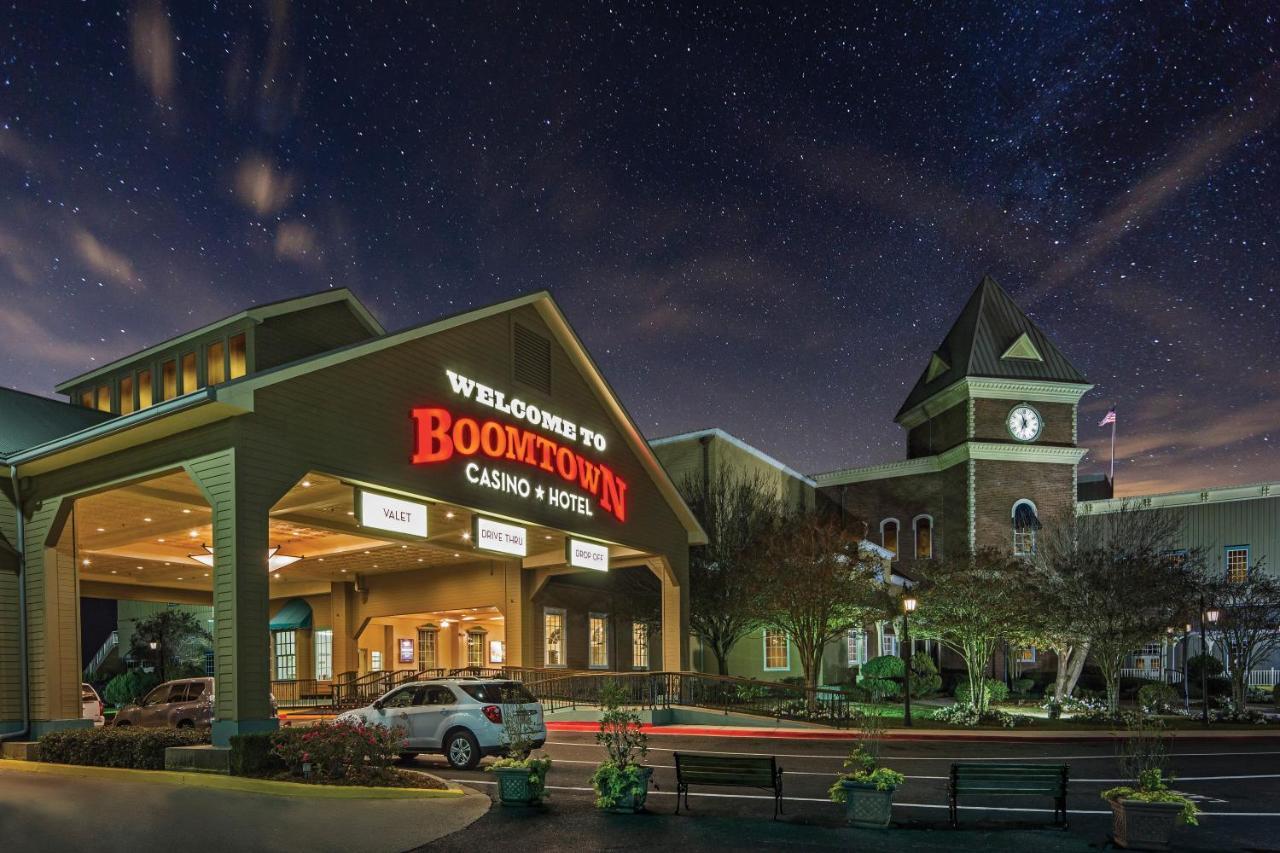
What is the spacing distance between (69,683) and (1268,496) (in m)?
52.5

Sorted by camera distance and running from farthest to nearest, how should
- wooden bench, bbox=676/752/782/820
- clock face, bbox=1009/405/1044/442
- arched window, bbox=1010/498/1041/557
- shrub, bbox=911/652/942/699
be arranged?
clock face, bbox=1009/405/1044/442 < arched window, bbox=1010/498/1041/557 < shrub, bbox=911/652/942/699 < wooden bench, bbox=676/752/782/820

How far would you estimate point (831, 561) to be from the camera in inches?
1307

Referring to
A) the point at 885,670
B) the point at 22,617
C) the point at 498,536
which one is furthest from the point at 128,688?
the point at 885,670

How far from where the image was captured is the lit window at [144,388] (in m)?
28.7

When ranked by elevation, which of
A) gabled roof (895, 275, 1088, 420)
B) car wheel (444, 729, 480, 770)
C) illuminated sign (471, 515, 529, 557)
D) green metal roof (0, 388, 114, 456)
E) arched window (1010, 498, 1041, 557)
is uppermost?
gabled roof (895, 275, 1088, 420)

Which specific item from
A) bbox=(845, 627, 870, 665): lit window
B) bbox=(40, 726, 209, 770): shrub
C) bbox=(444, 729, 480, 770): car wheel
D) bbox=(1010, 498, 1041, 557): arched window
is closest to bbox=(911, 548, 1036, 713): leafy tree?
bbox=(845, 627, 870, 665): lit window

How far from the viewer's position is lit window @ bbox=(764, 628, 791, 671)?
150 feet

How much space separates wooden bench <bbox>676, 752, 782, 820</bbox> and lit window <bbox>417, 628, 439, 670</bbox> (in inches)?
1255

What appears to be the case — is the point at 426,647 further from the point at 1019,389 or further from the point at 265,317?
the point at 1019,389

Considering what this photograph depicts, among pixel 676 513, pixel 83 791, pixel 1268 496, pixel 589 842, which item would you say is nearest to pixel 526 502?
pixel 676 513

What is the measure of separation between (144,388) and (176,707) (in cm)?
931

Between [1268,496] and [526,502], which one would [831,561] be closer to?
[526,502]

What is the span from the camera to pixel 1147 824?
1148 centimetres

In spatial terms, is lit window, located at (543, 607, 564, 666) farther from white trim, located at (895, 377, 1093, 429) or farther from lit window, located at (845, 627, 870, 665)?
white trim, located at (895, 377, 1093, 429)
